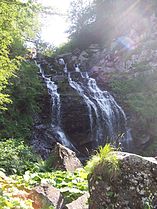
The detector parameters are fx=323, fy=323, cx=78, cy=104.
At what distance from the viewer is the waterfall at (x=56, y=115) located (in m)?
13.4

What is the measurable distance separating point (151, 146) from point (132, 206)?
11.0 m

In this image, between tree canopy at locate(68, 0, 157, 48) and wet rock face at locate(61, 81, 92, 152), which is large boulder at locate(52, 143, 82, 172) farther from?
tree canopy at locate(68, 0, 157, 48)

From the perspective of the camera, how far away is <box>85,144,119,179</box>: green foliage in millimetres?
3992

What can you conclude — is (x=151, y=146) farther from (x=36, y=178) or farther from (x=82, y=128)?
(x=36, y=178)

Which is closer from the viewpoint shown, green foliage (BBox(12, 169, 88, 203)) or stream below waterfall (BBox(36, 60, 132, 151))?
green foliage (BBox(12, 169, 88, 203))

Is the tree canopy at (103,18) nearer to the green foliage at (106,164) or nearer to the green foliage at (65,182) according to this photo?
the green foliage at (65,182)

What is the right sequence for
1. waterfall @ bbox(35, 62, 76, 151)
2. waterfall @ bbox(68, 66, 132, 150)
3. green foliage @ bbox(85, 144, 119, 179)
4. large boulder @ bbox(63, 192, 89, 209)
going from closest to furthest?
green foliage @ bbox(85, 144, 119, 179) < large boulder @ bbox(63, 192, 89, 209) < waterfall @ bbox(35, 62, 76, 151) < waterfall @ bbox(68, 66, 132, 150)

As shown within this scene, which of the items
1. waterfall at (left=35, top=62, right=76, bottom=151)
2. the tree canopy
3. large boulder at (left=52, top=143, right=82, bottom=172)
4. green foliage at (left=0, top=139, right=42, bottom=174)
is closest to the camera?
green foliage at (left=0, top=139, right=42, bottom=174)

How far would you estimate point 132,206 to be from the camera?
382 cm

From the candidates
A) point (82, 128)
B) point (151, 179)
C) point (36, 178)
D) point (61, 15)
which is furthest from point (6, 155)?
point (82, 128)

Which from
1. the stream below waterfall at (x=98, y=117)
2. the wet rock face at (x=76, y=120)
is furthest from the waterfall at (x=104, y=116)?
the wet rock face at (x=76, y=120)

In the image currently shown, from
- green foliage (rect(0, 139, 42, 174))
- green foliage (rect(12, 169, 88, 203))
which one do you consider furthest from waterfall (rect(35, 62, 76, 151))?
green foliage (rect(12, 169, 88, 203))

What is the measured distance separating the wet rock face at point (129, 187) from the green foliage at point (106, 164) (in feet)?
0.20

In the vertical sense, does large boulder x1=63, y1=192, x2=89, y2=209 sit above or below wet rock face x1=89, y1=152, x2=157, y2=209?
below
